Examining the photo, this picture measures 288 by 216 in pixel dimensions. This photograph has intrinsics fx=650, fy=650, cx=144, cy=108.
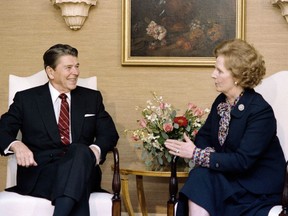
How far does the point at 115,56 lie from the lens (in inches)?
235

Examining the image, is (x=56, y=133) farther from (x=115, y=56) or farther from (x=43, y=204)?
(x=115, y=56)

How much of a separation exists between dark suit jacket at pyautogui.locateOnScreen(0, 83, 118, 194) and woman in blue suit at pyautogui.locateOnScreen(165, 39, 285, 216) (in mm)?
948

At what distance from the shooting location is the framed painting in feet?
19.1

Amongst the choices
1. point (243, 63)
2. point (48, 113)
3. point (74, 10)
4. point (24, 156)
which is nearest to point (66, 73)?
point (48, 113)

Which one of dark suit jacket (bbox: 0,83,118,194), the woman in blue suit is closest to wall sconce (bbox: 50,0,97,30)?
dark suit jacket (bbox: 0,83,118,194)

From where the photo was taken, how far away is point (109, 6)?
5965 mm

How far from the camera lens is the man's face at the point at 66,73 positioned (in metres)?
4.96

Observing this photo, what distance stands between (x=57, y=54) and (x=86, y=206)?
4.20ft

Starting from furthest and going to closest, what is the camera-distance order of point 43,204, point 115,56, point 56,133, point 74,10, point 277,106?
point 115,56 → point 74,10 → point 56,133 → point 277,106 → point 43,204

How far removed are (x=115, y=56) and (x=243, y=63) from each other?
2.07 meters

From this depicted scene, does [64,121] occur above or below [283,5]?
below

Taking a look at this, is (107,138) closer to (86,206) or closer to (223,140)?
(86,206)

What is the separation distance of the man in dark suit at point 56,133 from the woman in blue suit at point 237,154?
0.70m

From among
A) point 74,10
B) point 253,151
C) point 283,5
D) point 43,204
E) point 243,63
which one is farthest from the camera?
point 74,10
